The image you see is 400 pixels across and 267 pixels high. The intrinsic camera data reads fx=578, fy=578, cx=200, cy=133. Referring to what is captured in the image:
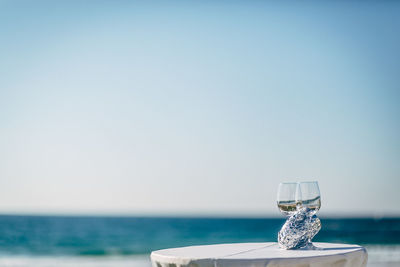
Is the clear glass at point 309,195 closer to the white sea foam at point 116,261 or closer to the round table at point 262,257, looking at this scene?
the round table at point 262,257

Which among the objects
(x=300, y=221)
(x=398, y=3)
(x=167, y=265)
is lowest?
(x=167, y=265)

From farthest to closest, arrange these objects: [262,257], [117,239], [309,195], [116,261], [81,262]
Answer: [117,239] → [81,262] → [116,261] → [309,195] → [262,257]

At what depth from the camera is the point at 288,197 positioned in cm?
245

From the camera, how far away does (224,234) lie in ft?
83.8

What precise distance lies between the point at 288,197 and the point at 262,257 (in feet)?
1.37

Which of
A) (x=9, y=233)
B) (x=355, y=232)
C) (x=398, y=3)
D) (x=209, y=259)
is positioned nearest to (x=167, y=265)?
(x=209, y=259)

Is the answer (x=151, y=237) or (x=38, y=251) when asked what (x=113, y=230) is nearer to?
(x=151, y=237)

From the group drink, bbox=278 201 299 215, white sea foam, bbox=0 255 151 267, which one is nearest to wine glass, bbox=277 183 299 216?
drink, bbox=278 201 299 215

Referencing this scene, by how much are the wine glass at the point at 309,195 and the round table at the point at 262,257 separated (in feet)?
0.58

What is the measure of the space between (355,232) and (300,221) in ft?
72.1

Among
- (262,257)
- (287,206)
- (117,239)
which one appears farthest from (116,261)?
(262,257)

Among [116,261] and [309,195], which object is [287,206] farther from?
[116,261]

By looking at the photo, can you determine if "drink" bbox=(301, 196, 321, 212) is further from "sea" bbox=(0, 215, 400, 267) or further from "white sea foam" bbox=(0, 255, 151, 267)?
"sea" bbox=(0, 215, 400, 267)

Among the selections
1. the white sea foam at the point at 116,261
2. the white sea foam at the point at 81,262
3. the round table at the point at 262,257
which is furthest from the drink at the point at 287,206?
the white sea foam at the point at 81,262
